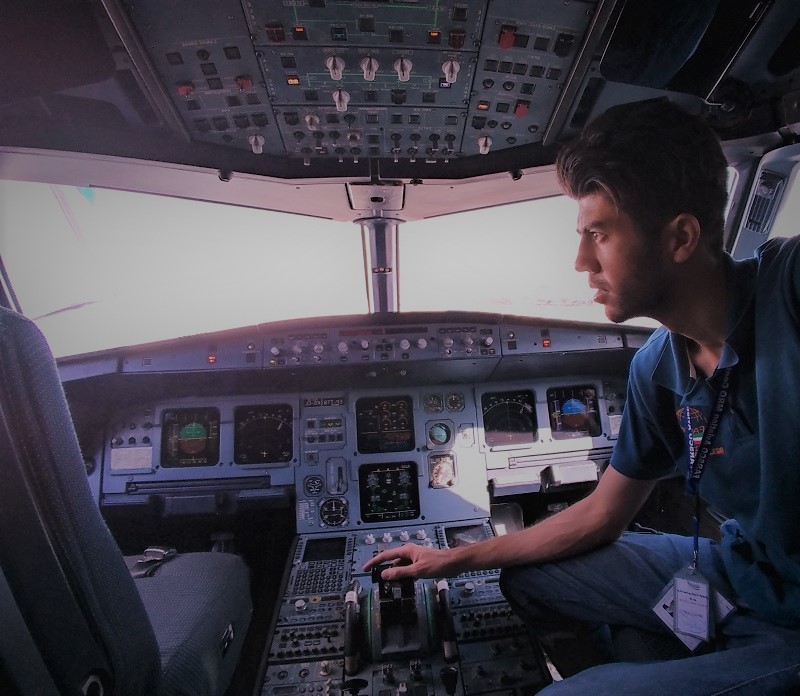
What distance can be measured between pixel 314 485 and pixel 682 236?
7.89ft

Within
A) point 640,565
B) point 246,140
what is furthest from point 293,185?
point 640,565

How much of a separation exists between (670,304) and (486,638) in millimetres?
1422

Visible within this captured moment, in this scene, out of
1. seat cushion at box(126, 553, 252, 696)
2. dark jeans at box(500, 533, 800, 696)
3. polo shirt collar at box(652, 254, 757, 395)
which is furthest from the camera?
seat cushion at box(126, 553, 252, 696)

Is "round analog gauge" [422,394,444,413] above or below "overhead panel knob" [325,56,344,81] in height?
below

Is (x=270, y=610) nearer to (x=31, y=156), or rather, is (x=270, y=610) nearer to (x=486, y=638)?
(x=486, y=638)

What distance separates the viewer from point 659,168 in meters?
1.21

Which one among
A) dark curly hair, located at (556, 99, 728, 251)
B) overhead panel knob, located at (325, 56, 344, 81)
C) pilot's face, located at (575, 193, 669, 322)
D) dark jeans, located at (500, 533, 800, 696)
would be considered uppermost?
overhead panel knob, located at (325, 56, 344, 81)

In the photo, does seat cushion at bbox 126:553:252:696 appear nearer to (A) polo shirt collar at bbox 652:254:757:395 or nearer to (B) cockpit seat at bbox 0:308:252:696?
(B) cockpit seat at bbox 0:308:252:696

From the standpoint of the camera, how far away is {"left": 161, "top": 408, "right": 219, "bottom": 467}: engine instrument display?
2977mm

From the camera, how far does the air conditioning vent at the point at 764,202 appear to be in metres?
2.16

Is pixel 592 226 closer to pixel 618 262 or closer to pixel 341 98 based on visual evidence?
pixel 618 262

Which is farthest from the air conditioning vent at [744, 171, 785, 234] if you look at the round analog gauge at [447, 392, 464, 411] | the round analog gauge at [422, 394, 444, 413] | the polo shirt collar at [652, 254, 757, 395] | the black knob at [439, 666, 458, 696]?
the black knob at [439, 666, 458, 696]

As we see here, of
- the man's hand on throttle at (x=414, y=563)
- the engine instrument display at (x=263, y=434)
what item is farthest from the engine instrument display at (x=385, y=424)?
the man's hand on throttle at (x=414, y=563)

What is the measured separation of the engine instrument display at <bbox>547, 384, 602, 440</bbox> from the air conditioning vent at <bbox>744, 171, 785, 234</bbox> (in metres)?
1.33
